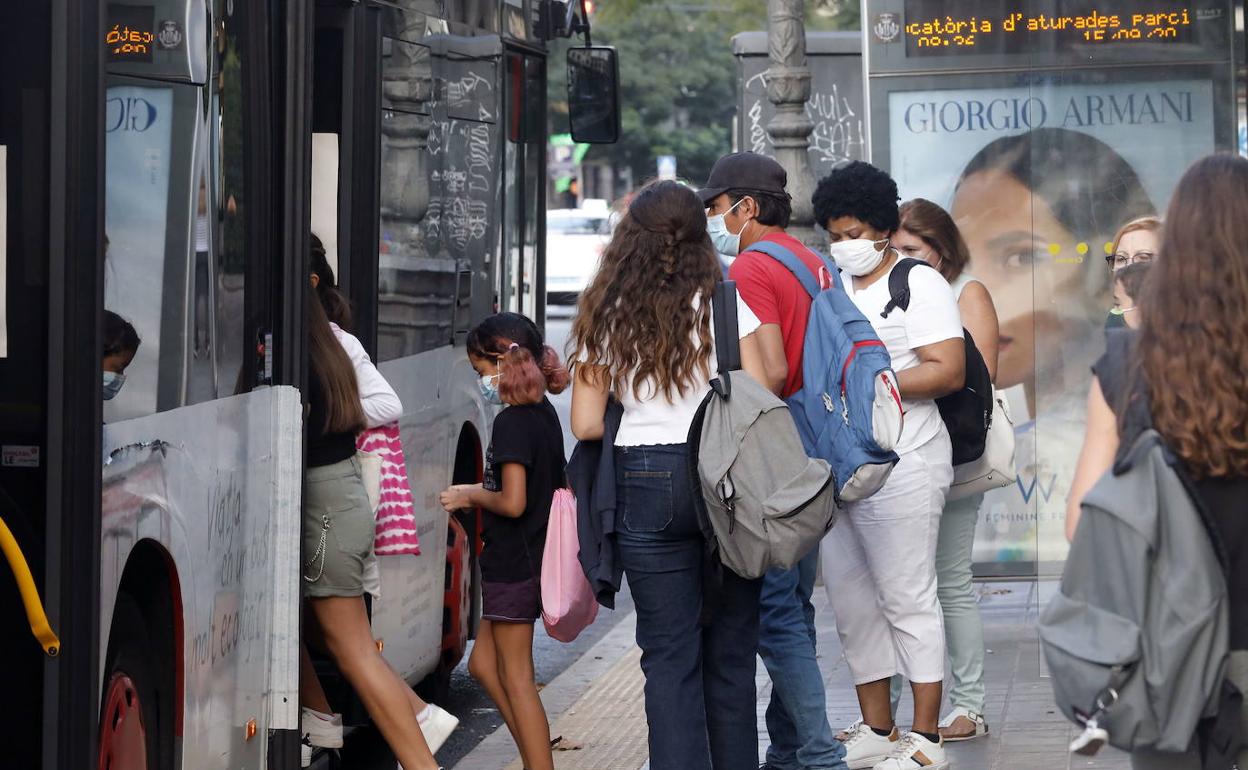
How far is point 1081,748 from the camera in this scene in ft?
9.88

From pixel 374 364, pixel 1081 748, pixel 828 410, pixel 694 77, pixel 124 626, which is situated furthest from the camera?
pixel 694 77

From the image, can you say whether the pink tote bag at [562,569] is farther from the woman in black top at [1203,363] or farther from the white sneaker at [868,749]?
the woman in black top at [1203,363]

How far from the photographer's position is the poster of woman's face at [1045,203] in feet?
29.6

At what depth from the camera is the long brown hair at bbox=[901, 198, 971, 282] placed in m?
6.71

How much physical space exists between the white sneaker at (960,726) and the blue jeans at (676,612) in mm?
1726

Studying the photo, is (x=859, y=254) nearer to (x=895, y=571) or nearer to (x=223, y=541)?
(x=895, y=571)

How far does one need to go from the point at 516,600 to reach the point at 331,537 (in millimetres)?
577

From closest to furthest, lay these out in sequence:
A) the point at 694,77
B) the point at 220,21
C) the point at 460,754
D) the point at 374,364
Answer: the point at 220,21, the point at 374,364, the point at 460,754, the point at 694,77

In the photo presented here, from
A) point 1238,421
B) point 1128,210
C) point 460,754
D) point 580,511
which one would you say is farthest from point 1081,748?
point 1128,210

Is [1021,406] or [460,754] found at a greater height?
[1021,406]

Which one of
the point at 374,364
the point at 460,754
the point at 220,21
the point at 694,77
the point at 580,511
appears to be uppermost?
the point at 694,77

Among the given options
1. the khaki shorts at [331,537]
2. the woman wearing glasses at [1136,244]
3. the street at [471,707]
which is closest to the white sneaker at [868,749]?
the street at [471,707]

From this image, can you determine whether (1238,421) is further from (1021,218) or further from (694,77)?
(694,77)

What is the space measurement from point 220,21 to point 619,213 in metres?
1.10
